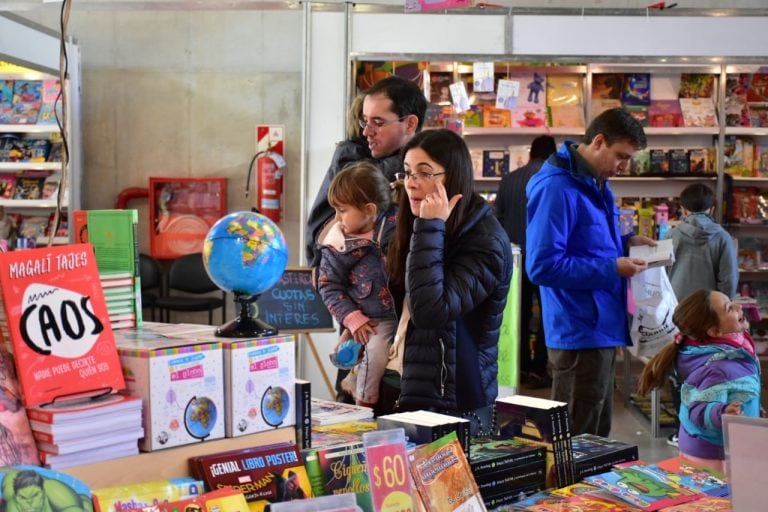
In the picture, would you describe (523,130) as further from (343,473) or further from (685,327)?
(343,473)

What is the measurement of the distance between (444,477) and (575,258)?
192cm

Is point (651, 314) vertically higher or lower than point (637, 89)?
lower

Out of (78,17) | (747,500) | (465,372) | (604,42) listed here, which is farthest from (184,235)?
(747,500)

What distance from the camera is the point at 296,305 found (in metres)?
5.50

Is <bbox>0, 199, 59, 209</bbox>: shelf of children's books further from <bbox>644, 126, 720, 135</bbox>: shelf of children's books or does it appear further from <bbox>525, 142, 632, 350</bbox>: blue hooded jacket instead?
<bbox>525, 142, 632, 350</bbox>: blue hooded jacket

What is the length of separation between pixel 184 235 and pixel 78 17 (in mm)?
2125

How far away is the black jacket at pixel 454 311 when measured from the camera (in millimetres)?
2504

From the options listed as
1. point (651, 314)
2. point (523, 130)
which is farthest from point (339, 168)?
point (523, 130)

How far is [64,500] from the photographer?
1.50 m

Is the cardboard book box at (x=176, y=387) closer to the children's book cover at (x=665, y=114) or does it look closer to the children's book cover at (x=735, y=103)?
the children's book cover at (x=665, y=114)

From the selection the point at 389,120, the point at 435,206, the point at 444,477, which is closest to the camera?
the point at 444,477

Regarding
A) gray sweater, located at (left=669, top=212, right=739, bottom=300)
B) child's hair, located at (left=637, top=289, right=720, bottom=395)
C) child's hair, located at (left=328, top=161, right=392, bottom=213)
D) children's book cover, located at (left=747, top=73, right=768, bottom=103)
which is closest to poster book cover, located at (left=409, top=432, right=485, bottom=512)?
child's hair, located at (left=328, top=161, right=392, bottom=213)

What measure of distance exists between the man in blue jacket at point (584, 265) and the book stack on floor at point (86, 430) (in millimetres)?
2236

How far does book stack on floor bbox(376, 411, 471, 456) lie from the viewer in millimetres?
1938
